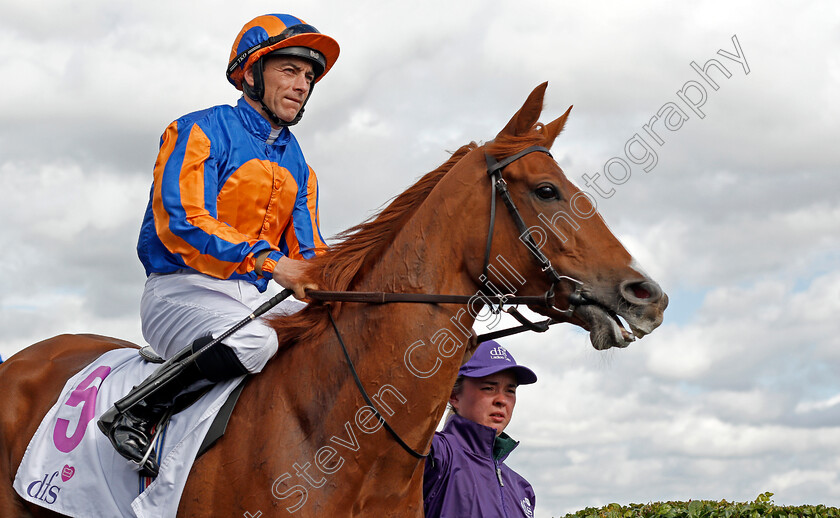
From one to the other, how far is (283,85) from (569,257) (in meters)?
2.00

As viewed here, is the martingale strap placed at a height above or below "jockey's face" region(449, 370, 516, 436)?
below

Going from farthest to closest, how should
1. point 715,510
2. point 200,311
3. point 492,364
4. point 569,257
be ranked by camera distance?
point 715,510 < point 492,364 < point 200,311 < point 569,257

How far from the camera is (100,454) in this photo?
13.6ft

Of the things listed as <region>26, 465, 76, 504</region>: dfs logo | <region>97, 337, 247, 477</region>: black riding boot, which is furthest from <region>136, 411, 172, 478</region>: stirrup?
<region>26, 465, 76, 504</region>: dfs logo

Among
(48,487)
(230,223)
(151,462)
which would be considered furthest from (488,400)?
(48,487)

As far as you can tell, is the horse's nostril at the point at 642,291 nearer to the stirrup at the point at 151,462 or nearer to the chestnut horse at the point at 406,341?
the chestnut horse at the point at 406,341

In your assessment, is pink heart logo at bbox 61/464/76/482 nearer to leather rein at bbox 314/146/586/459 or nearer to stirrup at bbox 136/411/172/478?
stirrup at bbox 136/411/172/478

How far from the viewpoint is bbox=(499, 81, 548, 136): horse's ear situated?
12.8ft

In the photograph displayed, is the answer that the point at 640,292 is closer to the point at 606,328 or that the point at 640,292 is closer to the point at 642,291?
the point at 642,291

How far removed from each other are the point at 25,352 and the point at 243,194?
2.05m

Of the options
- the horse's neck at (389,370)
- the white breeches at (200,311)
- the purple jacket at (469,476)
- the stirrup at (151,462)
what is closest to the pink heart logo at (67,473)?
the stirrup at (151,462)

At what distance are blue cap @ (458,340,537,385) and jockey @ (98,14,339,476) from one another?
1242 mm

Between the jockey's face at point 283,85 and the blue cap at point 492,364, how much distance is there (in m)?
1.82

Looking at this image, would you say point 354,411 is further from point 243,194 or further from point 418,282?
point 243,194
